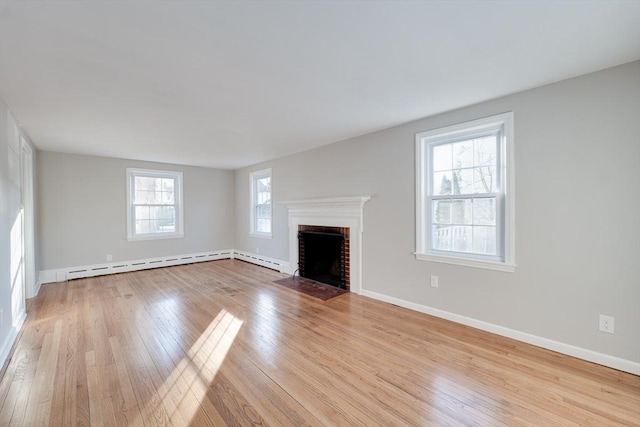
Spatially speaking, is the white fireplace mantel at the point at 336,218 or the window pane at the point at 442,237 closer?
the window pane at the point at 442,237

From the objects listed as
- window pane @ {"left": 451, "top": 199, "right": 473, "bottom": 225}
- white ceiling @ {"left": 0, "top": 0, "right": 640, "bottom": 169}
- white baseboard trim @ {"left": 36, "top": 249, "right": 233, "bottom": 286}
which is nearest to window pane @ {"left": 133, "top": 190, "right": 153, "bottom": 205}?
white baseboard trim @ {"left": 36, "top": 249, "right": 233, "bottom": 286}

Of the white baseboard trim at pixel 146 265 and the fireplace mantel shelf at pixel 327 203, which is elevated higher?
the fireplace mantel shelf at pixel 327 203

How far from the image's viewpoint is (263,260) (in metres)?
6.09

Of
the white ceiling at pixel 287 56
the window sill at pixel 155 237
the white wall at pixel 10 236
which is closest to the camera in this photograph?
the white ceiling at pixel 287 56

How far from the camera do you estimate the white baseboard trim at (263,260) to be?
553 cm

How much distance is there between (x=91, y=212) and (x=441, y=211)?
19.9ft

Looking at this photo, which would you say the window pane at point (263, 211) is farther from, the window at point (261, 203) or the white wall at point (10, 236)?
the white wall at point (10, 236)

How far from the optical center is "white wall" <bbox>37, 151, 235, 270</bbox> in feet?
15.8

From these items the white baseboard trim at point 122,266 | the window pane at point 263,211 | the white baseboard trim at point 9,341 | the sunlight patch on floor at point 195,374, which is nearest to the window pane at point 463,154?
the sunlight patch on floor at point 195,374

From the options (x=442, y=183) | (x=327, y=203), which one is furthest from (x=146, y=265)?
(x=442, y=183)

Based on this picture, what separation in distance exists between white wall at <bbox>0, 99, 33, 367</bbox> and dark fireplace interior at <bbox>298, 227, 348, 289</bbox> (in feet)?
11.7

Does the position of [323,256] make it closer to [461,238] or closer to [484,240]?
[461,238]

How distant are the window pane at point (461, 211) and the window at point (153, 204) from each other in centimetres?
567

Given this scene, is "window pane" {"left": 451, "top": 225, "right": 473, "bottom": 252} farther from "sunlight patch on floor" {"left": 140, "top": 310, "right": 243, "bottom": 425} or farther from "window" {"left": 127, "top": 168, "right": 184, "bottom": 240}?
"window" {"left": 127, "top": 168, "right": 184, "bottom": 240}
